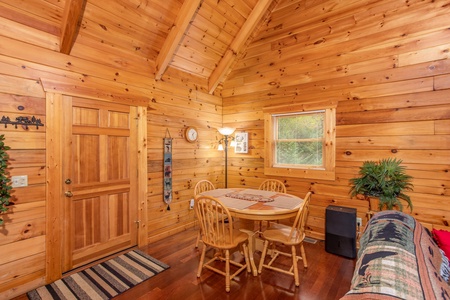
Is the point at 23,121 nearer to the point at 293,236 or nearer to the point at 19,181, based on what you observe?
the point at 19,181

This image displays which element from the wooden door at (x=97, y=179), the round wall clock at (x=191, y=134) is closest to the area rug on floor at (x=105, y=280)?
the wooden door at (x=97, y=179)

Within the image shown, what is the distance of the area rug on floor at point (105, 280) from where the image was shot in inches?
89.6

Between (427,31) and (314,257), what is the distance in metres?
3.10

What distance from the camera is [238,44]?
4.02m

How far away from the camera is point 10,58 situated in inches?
89.7

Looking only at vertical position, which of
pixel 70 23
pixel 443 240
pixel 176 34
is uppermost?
pixel 176 34

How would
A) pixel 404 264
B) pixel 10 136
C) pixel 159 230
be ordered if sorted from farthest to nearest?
pixel 159 230 < pixel 10 136 < pixel 404 264


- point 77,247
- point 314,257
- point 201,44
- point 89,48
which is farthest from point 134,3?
point 314,257

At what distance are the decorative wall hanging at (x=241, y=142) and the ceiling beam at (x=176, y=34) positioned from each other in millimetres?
1798

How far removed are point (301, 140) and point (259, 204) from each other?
1.68 meters

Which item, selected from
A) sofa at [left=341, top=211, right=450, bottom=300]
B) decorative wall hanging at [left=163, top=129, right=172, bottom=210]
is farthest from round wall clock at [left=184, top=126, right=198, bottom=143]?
sofa at [left=341, top=211, right=450, bottom=300]

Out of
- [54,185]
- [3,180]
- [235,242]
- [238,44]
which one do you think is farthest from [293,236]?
[238,44]

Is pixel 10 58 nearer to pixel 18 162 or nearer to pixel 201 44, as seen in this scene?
pixel 18 162

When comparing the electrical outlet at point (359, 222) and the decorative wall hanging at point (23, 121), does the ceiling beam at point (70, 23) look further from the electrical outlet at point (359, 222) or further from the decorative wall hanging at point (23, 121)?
the electrical outlet at point (359, 222)
